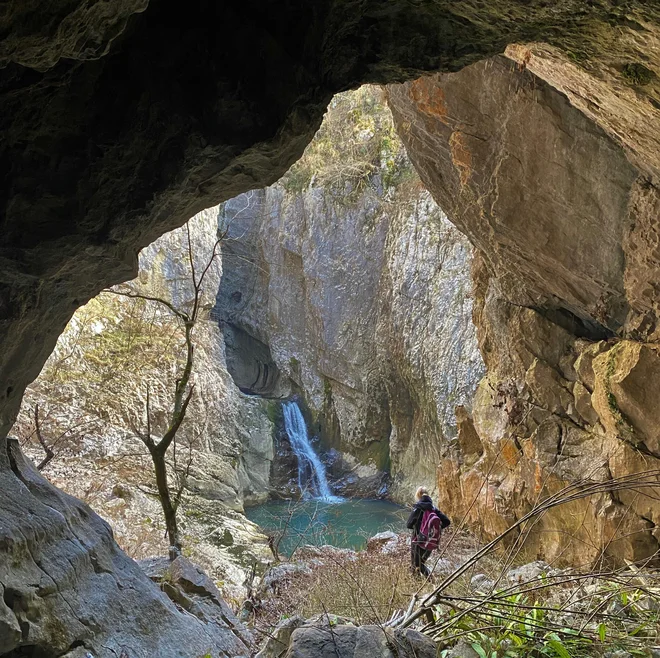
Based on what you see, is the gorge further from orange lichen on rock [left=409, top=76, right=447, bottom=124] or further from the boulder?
the boulder

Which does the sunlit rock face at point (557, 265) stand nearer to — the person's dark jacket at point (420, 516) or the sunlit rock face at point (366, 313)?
the person's dark jacket at point (420, 516)

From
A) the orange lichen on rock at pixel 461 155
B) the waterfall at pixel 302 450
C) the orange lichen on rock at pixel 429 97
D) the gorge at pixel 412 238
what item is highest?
the orange lichen on rock at pixel 429 97

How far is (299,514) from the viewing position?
19.8m

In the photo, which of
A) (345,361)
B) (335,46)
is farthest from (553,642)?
(345,361)

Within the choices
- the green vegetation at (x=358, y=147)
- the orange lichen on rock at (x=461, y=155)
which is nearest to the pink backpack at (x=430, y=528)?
the orange lichen on rock at (x=461, y=155)

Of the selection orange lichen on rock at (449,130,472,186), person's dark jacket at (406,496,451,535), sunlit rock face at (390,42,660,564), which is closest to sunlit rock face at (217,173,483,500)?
sunlit rock face at (390,42,660,564)

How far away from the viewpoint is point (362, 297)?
22.9 metres

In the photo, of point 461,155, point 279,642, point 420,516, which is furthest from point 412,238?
A: point 279,642

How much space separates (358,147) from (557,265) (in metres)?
15.2

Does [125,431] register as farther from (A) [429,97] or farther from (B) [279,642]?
(B) [279,642]

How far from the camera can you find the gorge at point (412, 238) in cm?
356

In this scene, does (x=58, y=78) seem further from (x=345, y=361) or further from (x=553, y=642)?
(x=345, y=361)

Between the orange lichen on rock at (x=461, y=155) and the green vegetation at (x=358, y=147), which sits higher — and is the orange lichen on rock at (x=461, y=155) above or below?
below

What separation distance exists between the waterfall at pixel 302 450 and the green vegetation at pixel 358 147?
8.84 m
